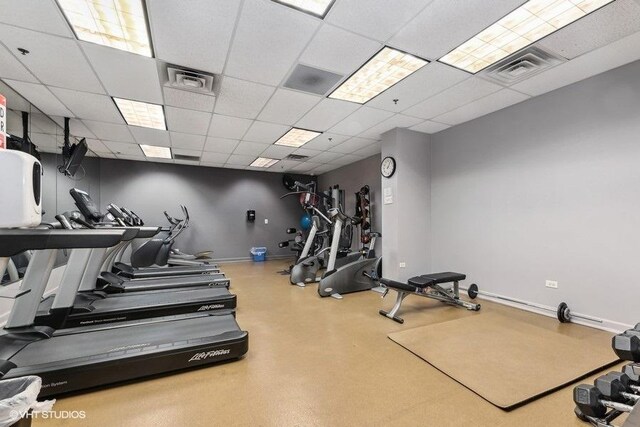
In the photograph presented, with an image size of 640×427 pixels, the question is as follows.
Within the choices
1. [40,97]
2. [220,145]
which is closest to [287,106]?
[220,145]

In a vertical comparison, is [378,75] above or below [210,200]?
above

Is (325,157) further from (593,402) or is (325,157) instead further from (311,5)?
(593,402)

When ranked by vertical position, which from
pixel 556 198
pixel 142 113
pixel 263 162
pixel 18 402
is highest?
pixel 142 113

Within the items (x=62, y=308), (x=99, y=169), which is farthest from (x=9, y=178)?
(x=99, y=169)

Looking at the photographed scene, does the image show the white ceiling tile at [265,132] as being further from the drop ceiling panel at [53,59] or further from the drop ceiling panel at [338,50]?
the drop ceiling panel at [53,59]

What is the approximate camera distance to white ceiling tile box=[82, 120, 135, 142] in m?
4.61

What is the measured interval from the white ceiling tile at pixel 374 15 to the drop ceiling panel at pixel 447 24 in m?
0.10

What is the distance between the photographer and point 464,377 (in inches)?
80.2

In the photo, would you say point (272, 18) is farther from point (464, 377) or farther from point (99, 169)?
point (99, 169)

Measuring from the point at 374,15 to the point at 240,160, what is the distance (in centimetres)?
569

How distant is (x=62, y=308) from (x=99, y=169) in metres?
5.85

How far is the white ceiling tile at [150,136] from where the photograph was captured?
495cm

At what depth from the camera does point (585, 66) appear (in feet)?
9.36

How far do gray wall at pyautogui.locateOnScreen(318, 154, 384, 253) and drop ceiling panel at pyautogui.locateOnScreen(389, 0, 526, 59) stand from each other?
392 centimetres
